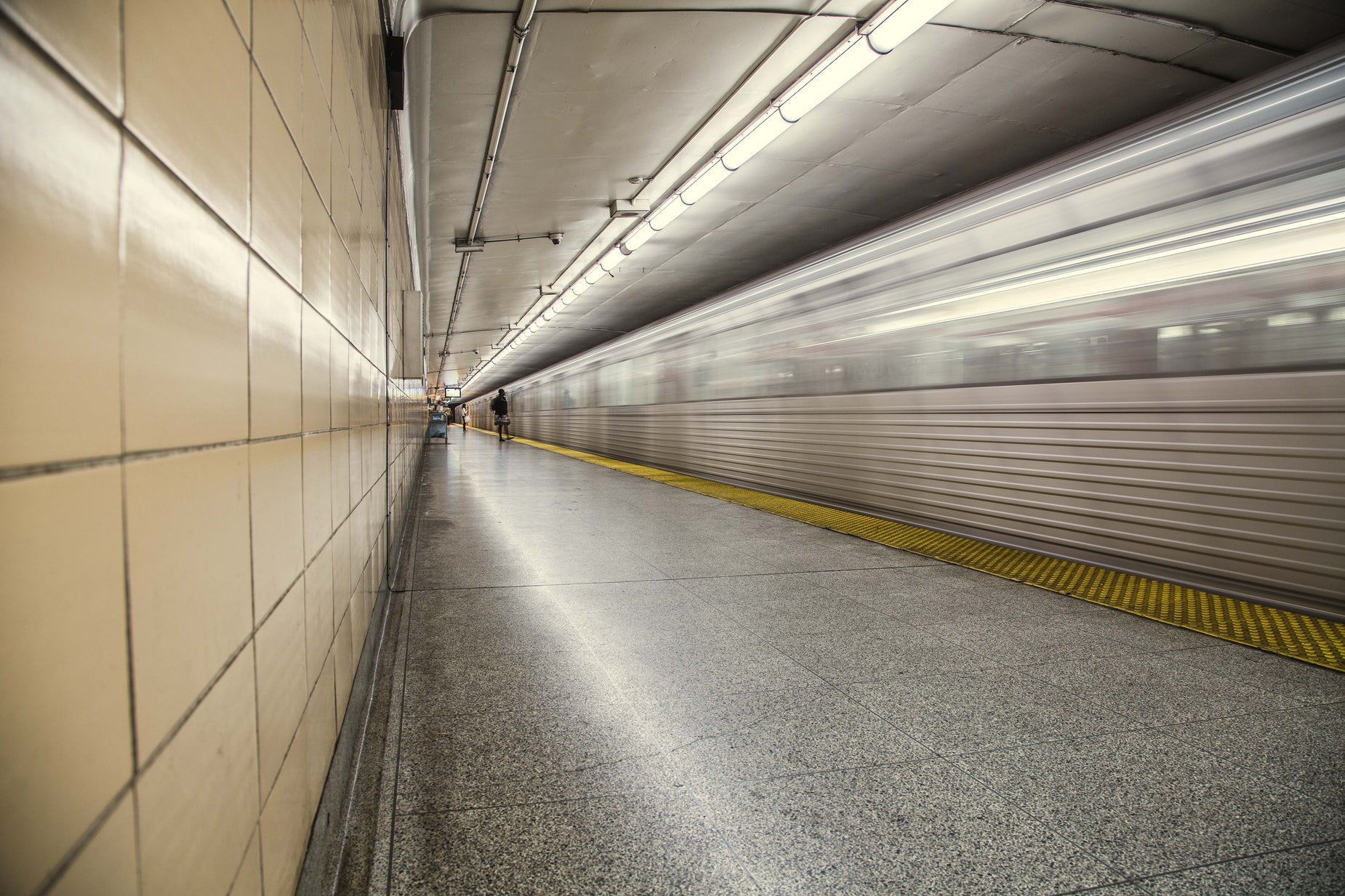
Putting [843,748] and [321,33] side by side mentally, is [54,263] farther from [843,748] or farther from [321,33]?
[843,748]

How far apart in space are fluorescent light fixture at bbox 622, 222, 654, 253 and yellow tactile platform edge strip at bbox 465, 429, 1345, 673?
12.4 ft

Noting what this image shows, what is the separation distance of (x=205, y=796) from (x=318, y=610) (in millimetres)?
1043

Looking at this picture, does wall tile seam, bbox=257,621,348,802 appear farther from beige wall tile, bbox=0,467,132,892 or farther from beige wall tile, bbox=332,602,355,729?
beige wall tile, bbox=0,467,132,892

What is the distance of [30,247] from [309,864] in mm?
1562

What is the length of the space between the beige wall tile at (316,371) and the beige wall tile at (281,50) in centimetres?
46

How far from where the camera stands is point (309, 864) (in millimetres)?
1575

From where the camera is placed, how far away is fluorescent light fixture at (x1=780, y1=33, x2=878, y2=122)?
161 inches

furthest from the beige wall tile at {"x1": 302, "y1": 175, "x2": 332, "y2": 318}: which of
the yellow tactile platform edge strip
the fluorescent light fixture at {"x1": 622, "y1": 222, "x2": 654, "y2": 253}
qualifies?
the fluorescent light fixture at {"x1": 622, "y1": 222, "x2": 654, "y2": 253}

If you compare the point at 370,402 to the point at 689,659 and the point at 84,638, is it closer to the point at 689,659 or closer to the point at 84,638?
the point at 689,659

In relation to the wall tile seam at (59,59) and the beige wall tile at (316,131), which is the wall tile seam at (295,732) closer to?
the wall tile seam at (59,59)

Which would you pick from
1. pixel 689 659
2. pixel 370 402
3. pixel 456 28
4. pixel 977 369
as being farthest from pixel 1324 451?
pixel 456 28

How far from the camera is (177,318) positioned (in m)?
0.84

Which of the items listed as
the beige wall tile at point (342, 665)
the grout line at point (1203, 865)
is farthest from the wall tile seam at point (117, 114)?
the grout line at point (1203, 865)

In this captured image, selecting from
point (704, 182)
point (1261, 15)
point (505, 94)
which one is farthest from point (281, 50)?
point (1261, 15)
